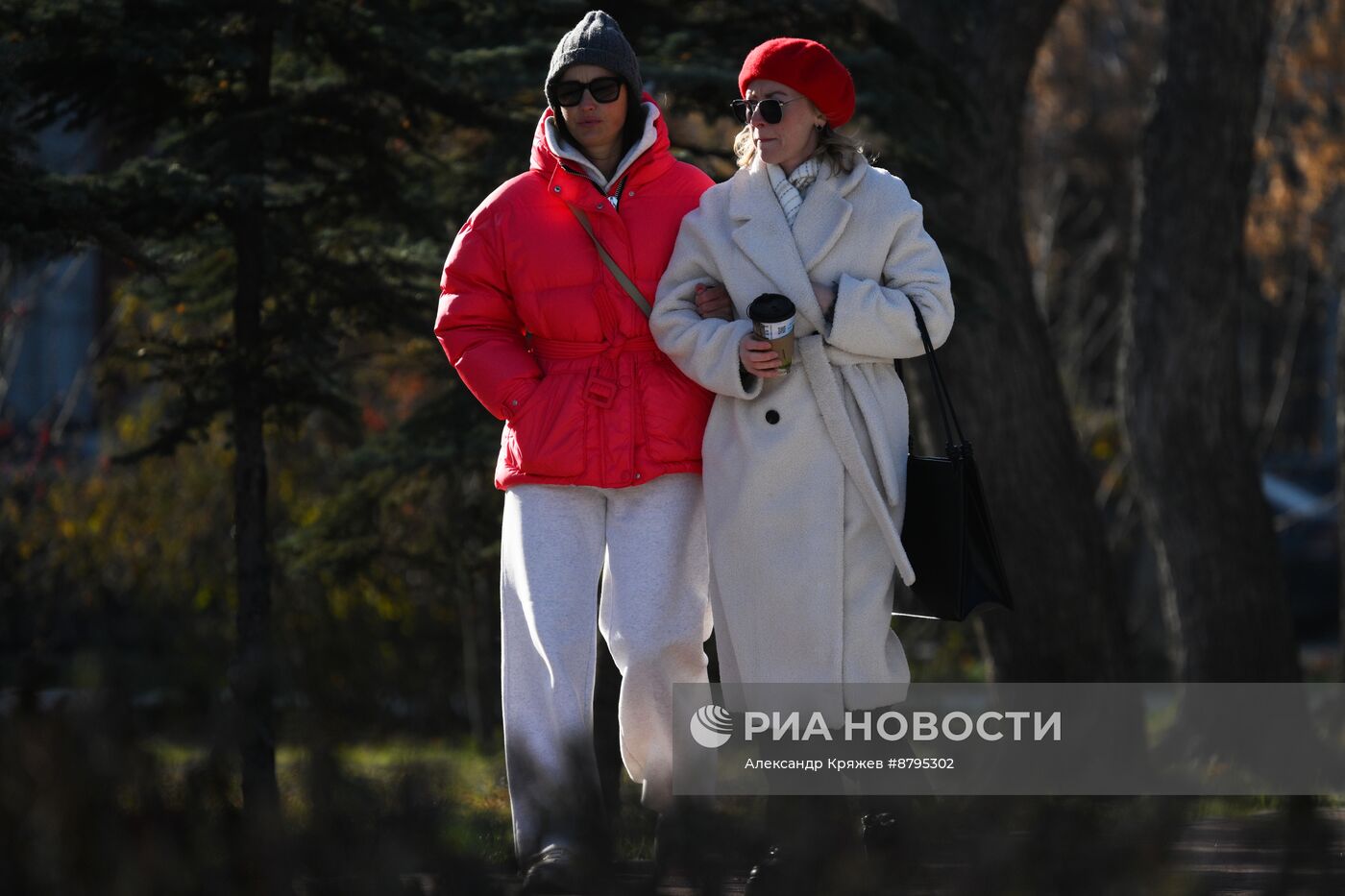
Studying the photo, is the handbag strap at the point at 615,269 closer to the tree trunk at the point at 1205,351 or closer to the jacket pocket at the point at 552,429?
the jacket pocket at the point at 552,429

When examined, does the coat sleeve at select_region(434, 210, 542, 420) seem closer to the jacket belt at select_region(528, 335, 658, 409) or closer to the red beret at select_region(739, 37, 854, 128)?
the jacket belt at select_region(528, 335, 658, 409)

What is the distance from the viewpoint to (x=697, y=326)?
14.7ft

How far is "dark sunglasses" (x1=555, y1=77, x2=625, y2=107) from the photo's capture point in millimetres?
4664

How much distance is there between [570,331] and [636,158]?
0.47 m

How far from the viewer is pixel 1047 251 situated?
1446 cm

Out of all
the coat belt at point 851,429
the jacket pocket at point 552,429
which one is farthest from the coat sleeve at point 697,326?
the jacket pocket at point 552,429

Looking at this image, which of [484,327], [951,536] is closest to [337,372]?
[484,327]

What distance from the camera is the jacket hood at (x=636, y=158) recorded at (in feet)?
15.4

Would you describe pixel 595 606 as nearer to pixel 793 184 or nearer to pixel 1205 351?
pixel 793 184

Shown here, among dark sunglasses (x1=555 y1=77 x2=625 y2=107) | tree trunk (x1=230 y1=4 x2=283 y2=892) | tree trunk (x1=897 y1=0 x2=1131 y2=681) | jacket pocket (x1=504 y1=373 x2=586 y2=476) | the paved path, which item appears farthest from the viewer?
tree trunk (x1=897 y1=0 x2=1131 y2=681)

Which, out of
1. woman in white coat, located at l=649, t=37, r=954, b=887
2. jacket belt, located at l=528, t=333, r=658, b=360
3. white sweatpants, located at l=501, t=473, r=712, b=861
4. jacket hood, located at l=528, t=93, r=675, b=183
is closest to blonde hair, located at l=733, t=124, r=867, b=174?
woman in white coat, located at l=649, t=37, r=954, b=887

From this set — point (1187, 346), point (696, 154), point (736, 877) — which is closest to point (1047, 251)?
point (1187, 346)

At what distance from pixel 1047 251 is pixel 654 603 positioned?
410 inches

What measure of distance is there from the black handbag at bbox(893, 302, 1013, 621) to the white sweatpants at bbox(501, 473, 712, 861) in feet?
1.90
